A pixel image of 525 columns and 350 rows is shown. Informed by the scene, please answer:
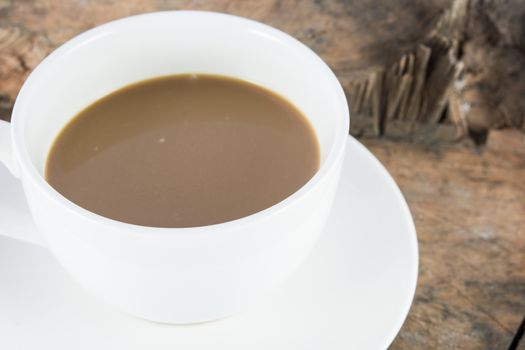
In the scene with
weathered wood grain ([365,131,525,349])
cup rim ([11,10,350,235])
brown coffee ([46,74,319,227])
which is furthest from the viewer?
weathered wood grain ([365,131,525,349])

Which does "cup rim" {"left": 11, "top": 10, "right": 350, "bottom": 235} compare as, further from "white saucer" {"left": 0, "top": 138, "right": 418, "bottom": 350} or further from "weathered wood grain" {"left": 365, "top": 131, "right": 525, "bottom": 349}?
"weathered wood grain" {"left": 365, "top": 131, "right": 525, "bottom": 349}

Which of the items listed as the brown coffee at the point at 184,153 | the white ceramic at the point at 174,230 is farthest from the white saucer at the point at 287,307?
the brown coffee at the point at 184,153

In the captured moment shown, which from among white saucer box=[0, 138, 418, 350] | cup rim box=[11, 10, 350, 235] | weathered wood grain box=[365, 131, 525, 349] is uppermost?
cup rim box=[11, 10, 350, 235]

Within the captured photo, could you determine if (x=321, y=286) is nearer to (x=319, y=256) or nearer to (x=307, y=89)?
(x=319, y=256)

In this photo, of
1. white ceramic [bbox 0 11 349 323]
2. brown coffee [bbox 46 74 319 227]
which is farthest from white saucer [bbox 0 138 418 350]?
brown coffee [bbox 46 74 319 227]

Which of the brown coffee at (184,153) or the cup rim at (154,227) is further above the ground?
the cup rim at (154,227)

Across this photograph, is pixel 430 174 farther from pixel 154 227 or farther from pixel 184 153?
pixel 154 227

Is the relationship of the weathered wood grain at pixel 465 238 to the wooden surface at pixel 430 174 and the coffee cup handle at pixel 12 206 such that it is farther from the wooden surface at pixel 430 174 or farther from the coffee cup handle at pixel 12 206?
the coffee cup handle at pixel 12 206

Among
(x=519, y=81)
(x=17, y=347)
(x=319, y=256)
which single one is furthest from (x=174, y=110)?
(x=519, y=81)
